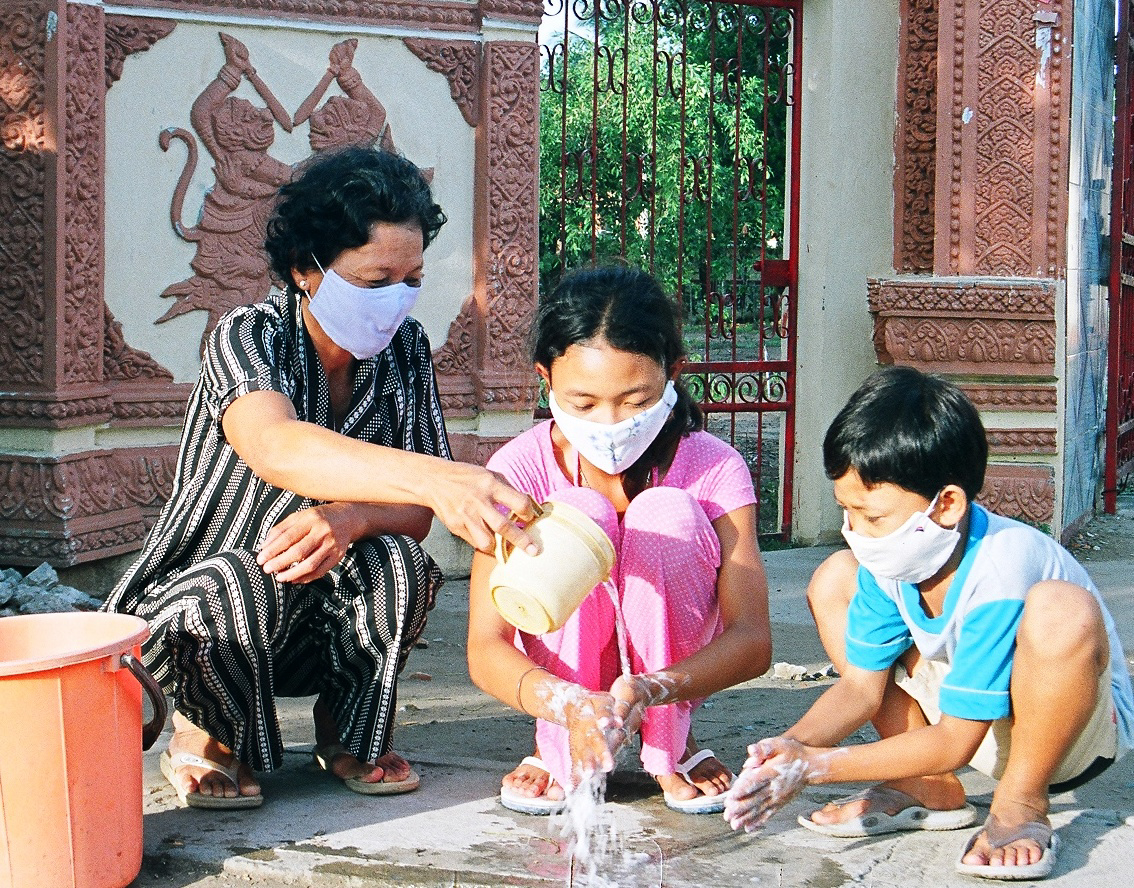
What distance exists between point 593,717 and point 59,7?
3.25 m

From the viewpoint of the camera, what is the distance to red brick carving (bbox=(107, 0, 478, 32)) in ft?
15.8

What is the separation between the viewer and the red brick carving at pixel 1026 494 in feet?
18.5

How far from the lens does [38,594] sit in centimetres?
439

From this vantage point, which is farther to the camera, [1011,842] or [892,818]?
[892,818]

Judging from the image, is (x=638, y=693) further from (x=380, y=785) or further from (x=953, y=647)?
(x=380, y=785)

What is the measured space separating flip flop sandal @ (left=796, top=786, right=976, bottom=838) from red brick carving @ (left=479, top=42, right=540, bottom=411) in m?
2.89

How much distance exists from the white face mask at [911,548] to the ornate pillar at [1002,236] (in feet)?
10.9

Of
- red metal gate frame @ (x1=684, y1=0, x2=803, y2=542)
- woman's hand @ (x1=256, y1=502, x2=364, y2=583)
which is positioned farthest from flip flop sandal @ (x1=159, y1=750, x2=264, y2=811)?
red metal gate frame @ (x1=684, y1=0, x2=803, y2=542)

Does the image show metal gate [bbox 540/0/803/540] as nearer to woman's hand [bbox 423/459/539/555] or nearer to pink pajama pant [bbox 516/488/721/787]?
pink pajama pant [bbox 516/488/721/787]

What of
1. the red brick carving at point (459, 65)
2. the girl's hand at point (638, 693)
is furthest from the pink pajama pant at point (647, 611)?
the red brick carving at point (459, 65)

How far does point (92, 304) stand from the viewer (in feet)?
15.3

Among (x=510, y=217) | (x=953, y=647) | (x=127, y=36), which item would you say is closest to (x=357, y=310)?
(x=953, y=647)

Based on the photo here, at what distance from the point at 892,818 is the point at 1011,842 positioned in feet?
0.89

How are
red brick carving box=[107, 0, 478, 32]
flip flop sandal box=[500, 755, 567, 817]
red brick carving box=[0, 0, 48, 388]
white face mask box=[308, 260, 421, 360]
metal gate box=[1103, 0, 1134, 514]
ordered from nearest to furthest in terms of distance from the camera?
flip flop sandal box=[500, 755, 567, 817] → white face mask box=[308, 260, 421, 360] → red brick carving box=[0, 0, 48, 388] → red brick carving box=[107, 0, 478, 32] → metal gate box=[1103, 0, 1134, 514]
